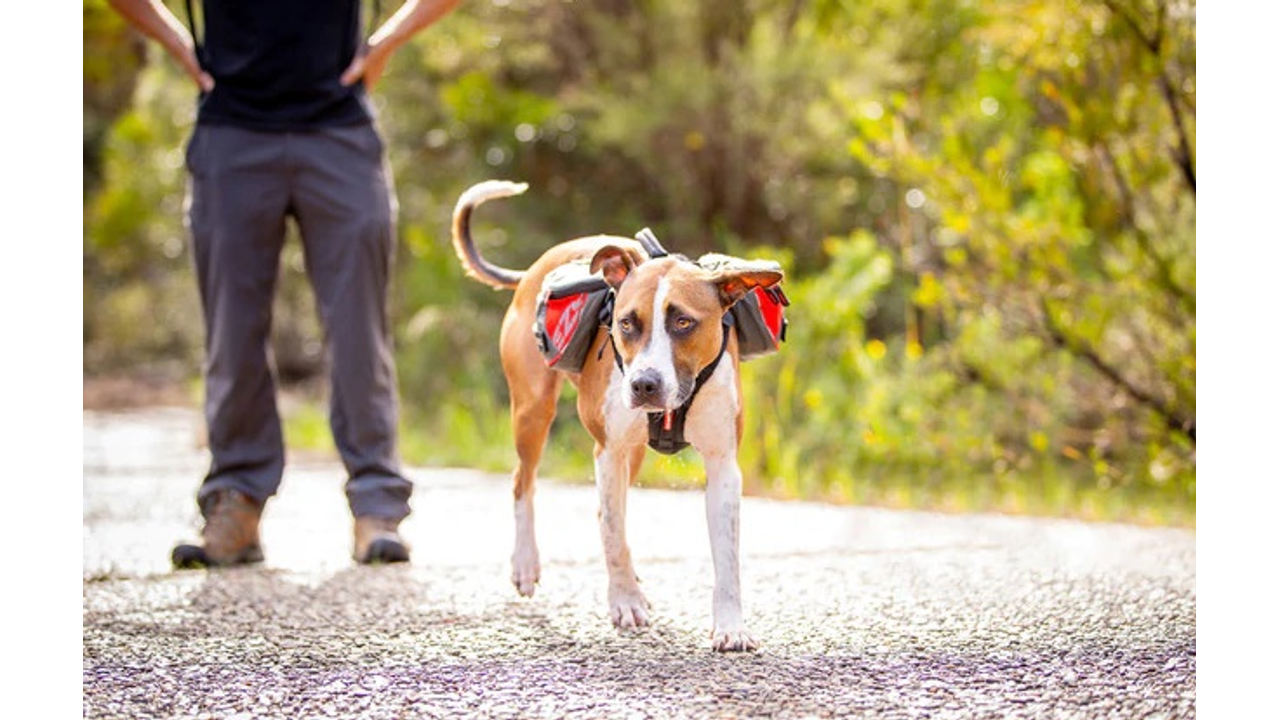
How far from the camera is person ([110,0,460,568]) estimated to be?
473cm

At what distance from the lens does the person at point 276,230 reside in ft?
15.5

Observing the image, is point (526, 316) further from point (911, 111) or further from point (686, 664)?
point (911, 111)

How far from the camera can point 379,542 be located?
184 inches

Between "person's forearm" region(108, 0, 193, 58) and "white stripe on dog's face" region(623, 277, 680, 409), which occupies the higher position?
"person's forearm" region(108, 0, 193, 58)

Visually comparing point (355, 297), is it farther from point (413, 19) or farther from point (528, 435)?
point (528, 435)

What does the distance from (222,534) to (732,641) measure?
2089mm

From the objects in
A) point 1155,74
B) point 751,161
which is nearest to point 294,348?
point 751,161

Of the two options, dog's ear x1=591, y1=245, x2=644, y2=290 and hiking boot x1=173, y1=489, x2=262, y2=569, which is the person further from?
dog's ear x1=591, y1=245, x2=644, y2=290

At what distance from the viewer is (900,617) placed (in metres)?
3.67

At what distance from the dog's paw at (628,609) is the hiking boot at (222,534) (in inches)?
63.8

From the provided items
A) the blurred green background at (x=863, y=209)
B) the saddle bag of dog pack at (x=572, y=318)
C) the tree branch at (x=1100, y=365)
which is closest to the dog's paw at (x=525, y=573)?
the saddle bag of dog pack at (x=572, y=318)

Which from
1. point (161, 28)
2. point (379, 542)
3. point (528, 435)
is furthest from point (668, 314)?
point (161, 28)

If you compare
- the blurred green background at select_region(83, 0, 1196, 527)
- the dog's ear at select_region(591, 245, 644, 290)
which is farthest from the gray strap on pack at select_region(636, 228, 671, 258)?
the blurred green background at select_region(83, 0, 1196, 527)

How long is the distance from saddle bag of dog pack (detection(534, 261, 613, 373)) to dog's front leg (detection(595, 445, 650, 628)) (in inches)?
9.2
